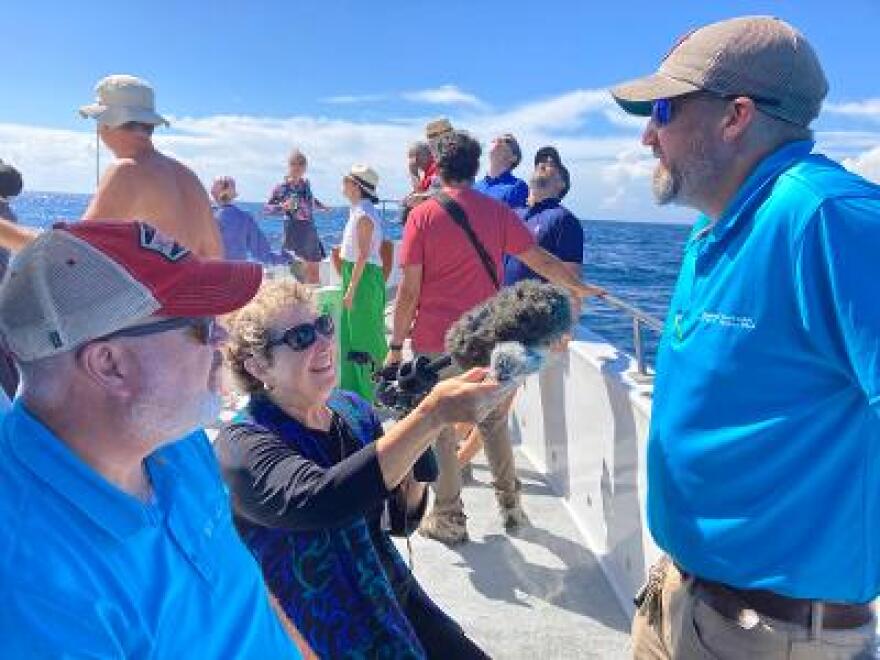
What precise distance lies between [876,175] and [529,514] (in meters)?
2.43

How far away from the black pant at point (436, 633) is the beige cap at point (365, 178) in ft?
10.9

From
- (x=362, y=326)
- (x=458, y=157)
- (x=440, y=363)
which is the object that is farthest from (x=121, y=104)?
(x=362, y=326)

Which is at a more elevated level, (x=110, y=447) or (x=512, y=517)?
(x=110, y=447)

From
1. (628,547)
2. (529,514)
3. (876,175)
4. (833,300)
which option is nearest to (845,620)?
(833,300)

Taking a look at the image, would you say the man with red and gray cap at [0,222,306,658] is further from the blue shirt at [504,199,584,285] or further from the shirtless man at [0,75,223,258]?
the blue shirt at [504,199,584,285]

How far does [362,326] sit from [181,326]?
12.3 feet

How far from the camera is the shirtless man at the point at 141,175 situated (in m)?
2.70

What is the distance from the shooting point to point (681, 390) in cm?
153

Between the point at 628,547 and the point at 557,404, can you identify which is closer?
the point at 628,547

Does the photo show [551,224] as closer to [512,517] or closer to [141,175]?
[512,517]

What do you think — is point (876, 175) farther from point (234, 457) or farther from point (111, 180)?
point (111, 180)

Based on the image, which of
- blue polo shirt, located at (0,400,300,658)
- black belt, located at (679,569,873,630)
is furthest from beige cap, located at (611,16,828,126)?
blue polo shirt, located at (0,400,300,658)

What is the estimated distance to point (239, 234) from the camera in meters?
6.61

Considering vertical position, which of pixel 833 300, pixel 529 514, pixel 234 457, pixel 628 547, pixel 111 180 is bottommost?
pixel 529 514
